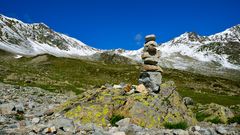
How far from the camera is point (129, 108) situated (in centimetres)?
1906

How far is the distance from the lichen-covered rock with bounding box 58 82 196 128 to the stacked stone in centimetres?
217

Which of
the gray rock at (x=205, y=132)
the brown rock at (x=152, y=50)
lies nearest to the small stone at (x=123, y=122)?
the gray rock at (x=205, y=132)

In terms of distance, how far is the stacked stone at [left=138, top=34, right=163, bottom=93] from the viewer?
24.4 m

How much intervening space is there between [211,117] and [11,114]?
53.5 feet

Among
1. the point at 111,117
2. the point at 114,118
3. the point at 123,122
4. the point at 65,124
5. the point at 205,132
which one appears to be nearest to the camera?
the point at 205,132

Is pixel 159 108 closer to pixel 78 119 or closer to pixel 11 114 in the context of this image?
pixel 78 119

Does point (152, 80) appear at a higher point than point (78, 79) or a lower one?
lower

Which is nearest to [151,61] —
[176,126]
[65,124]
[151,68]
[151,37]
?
[151,68]

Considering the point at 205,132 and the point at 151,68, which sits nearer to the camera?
the point at 205,132

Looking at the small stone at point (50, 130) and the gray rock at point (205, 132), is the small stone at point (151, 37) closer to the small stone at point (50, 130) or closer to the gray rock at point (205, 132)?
the gray rock at point (205, 132)

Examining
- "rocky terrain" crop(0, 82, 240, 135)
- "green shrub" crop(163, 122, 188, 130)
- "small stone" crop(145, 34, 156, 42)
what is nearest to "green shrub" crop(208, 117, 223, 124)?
"rocky terrain" crop(0, 82, 240, 135)

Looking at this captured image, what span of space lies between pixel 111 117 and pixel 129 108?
140cm

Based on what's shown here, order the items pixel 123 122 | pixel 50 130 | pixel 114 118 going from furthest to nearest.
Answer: pixel 114 118 → pixel 123 122 → pixel 50 130

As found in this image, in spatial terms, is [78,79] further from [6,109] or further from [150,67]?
[6,109]
